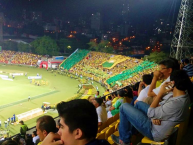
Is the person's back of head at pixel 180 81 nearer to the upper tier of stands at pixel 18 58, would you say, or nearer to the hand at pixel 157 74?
the hand at pixel 157 74

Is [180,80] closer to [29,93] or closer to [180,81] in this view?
[180,81]

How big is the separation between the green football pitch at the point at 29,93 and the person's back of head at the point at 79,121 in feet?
41.3

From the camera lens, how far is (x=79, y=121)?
4.68ft

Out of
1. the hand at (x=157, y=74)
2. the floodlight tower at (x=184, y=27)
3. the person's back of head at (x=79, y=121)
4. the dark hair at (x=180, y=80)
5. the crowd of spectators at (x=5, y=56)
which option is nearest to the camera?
the person's back of head at (x=79, y=121)

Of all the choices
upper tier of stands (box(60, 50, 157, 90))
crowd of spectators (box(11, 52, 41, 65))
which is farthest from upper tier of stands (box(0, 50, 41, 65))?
upper tier of stands (box(60, 50, 157, 90))

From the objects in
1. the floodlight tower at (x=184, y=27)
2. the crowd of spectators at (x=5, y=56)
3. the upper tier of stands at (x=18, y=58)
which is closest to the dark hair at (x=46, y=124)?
the floodlight tower at (x=184, y=27)

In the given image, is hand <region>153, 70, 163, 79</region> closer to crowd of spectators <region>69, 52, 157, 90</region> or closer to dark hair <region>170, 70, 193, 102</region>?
dark hair <region>170, 70, 193, 102</region>

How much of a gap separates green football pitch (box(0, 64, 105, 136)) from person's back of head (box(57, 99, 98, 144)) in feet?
41.3

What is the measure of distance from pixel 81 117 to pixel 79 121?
31mm

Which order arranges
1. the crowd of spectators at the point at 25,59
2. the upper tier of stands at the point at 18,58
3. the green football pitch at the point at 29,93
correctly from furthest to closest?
the upper tier of stands at the point at 18,58 < the crowd of spectators at the point at 25,59 < the green football pitch at the point at 29,93

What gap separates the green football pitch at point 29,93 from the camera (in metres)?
16.8

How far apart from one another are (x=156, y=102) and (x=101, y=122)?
1.46 meters

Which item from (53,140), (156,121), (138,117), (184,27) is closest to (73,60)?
(184,27)

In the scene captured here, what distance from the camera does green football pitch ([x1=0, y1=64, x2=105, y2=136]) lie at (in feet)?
55.0
